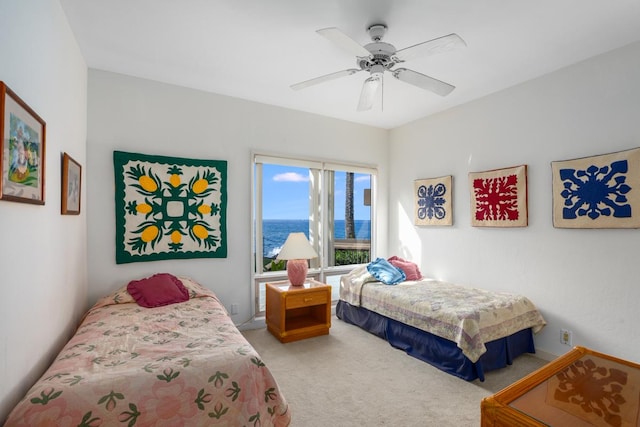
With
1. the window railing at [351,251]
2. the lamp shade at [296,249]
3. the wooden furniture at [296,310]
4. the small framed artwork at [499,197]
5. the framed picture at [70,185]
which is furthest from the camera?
the window railing at [351,251]

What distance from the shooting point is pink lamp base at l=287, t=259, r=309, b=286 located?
11.4 ft

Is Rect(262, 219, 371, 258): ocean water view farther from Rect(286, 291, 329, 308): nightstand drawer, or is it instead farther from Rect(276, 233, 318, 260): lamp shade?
Rect(286, 291, 329, 308): nightstand drawer

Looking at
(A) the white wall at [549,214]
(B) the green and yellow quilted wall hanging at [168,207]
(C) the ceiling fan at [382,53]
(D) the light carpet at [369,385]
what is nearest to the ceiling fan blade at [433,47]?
(C) the ceiling fan at [382,53]

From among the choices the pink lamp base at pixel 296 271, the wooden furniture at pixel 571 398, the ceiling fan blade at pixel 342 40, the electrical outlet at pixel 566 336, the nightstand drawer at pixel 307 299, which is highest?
the ceiling fan blade at pixel 342 40

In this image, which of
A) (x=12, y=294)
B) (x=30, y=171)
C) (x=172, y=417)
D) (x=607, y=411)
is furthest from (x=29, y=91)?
(x=607, y=411)

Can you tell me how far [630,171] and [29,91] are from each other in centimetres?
382

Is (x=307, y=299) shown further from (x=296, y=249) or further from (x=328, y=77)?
(x=328, y=77)

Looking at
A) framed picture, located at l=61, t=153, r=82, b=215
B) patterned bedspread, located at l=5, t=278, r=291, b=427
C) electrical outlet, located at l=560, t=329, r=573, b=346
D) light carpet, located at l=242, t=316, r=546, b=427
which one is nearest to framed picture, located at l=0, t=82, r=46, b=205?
framed picture, located at l=61, t=153, r=82, b=215

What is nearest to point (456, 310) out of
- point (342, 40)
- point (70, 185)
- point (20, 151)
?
point (342, 40)

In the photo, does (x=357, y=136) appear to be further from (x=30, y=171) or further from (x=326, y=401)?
(x=30, y=171)

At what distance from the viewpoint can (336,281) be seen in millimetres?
4414

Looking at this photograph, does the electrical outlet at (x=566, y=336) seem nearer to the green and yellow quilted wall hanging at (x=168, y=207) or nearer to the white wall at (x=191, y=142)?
the white wall at (x=191, y=142)

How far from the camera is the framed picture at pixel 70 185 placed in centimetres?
215

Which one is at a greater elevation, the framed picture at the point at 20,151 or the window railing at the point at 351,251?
the framed picture at the point at 20,151
